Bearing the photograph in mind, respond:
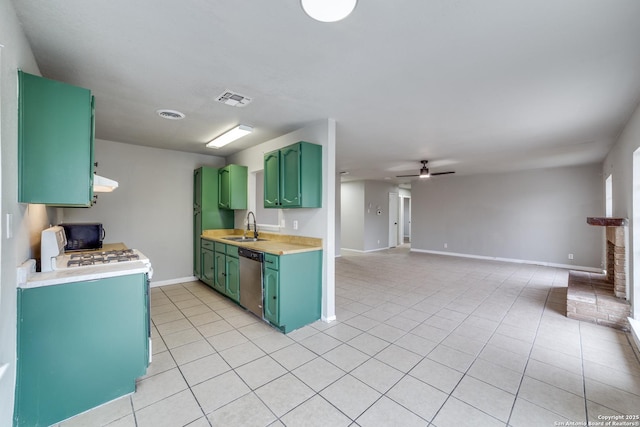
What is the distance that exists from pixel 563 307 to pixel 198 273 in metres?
5.87

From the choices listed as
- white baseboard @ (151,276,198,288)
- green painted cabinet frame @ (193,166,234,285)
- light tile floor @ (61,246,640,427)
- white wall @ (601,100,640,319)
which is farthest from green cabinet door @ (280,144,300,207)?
white wall @ (601,100,640,319)

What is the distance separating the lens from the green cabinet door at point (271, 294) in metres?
2.91

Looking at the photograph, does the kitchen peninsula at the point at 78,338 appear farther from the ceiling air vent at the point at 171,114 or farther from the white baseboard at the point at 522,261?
the white baseboard at the point at 522,261

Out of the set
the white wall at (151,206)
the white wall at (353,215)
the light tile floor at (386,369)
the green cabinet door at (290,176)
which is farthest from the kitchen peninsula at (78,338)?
the white wall at (353,215)

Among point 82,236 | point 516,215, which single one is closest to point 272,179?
point 82,236

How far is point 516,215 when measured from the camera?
7031 millimetres

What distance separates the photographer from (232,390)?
1.98 metres

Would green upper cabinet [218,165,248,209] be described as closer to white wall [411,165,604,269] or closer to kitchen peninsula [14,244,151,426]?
kitchen peninsula [14,244,151,426]

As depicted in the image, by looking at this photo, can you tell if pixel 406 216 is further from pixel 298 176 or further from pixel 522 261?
pixel 298 176

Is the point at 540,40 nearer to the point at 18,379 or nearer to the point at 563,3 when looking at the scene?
the point at 563,3

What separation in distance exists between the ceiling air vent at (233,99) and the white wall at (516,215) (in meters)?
7.30

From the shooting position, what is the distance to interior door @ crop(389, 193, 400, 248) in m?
9.98

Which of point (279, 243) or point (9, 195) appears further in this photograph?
point (279, 243)

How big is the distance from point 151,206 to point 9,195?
11.2 ft
